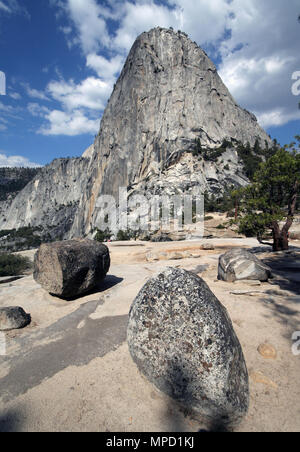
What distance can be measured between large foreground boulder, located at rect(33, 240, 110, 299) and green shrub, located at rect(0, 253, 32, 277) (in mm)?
7897

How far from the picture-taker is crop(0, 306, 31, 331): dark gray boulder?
479cm

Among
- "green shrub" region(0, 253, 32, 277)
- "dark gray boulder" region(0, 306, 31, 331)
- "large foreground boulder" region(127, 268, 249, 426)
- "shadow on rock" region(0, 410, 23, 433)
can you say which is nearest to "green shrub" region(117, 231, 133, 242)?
"green shrub" region(0, 253, 32, 277)

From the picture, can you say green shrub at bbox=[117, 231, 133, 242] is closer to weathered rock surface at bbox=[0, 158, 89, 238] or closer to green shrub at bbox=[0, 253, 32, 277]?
green shrub at bbox=[0, 253, 32, 277]

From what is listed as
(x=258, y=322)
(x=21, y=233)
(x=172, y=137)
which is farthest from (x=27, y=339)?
(x=21, y=233)

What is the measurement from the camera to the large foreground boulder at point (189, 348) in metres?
2.55

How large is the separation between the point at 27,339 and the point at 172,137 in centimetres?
5620

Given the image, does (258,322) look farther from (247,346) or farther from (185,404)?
(185,404)

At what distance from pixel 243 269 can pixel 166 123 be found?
56.4 metres

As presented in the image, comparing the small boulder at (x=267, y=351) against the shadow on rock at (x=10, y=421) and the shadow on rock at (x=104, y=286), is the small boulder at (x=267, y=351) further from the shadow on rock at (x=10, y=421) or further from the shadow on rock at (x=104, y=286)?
the shadow on rock at (x=104, y=286)

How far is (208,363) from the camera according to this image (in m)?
2.67

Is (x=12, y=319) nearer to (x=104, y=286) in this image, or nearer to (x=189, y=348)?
(x=104, y=286)

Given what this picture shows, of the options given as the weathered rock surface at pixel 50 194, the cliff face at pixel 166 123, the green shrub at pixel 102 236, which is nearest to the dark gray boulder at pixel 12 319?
the green shrub at pixel 102 236

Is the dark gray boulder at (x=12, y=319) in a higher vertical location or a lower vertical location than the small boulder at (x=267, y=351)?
lower

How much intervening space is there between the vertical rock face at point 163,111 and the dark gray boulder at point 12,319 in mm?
51317
